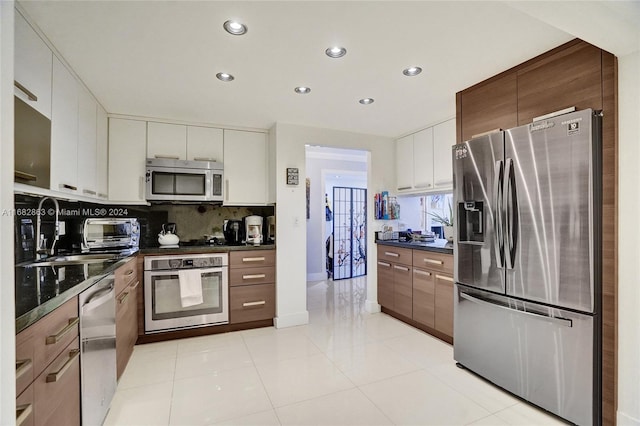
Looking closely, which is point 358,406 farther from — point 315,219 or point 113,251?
point 315,219

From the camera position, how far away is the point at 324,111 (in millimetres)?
3004

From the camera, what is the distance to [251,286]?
3.27 metres

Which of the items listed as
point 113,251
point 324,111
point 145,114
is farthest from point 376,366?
point 145,114

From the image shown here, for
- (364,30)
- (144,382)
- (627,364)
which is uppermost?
(364,30)

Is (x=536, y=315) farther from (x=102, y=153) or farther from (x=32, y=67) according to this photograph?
(x=102, y=153)

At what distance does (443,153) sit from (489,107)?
0.94m

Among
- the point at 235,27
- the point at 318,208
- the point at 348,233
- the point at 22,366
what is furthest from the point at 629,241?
the point at 348,233

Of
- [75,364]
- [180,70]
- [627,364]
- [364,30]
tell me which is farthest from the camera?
[180,70]

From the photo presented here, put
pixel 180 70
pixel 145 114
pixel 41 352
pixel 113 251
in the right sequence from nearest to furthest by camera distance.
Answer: pixel 41 352
pixel 180 70
pixel 113 251
pixel 145 114

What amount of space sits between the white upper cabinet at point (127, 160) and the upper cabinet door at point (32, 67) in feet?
4.29

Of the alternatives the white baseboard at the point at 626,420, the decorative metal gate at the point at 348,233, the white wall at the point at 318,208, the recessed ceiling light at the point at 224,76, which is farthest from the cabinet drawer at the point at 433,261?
the white wall at the point at 318,208

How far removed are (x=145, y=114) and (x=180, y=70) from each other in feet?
3.90

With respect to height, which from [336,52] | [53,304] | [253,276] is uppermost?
[336,52]

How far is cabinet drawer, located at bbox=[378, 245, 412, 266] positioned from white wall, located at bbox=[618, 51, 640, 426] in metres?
1.77
